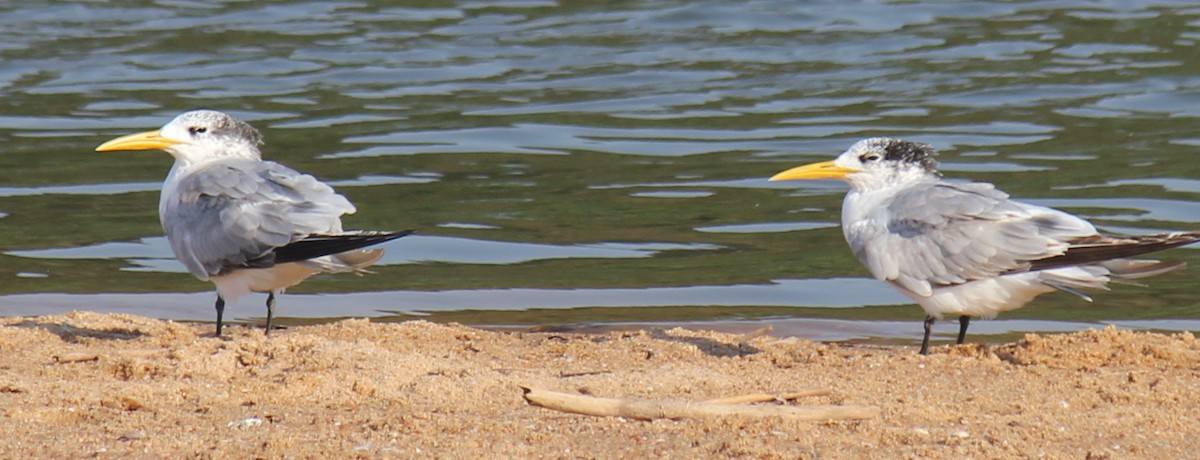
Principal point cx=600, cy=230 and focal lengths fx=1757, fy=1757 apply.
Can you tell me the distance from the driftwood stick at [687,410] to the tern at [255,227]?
1308 mm

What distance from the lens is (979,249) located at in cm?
618

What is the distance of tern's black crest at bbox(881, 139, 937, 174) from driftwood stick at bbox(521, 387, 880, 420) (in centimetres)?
219

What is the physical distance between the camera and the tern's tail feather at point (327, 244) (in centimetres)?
595

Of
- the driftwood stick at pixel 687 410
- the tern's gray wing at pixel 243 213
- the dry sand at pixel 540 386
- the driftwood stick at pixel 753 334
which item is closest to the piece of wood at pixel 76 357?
the dry sand at pixel 540 386

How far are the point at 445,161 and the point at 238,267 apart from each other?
4952 millimetres

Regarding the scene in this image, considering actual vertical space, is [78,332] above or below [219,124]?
below

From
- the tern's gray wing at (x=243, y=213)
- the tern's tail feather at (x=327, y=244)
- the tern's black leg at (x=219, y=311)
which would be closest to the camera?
the tern's tail feather at (x=327, y=244)

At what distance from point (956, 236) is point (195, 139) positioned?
122 inches

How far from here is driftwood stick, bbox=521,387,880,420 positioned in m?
4.76

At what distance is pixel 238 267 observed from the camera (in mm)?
6492

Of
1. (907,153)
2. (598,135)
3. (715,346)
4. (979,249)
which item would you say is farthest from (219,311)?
(598,135)

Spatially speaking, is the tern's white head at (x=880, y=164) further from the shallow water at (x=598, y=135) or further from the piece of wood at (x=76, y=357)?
the piece of wood at (x=76, y=357)

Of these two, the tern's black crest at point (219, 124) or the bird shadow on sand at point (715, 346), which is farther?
the tern's black crest at point (219, 124)

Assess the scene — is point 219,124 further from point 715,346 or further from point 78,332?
point 715,346
